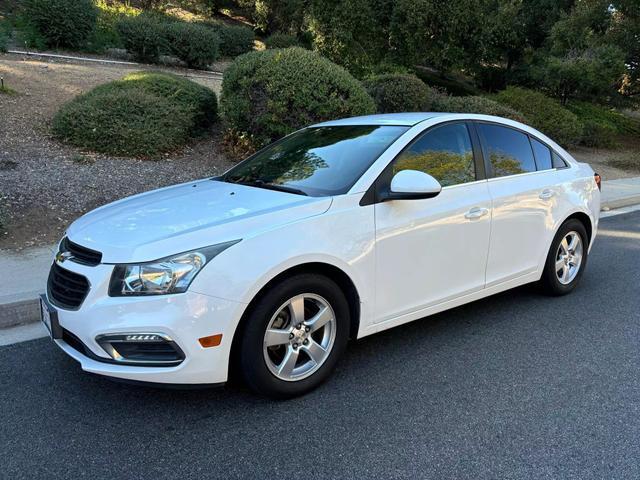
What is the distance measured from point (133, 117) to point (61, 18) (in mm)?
8650

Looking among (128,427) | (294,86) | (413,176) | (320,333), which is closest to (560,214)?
(413,176)

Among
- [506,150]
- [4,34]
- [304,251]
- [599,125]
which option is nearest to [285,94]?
[506,150]

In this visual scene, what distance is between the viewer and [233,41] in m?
22.5

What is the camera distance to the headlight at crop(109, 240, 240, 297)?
9.82ft

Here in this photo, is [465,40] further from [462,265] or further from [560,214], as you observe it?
[462,265]

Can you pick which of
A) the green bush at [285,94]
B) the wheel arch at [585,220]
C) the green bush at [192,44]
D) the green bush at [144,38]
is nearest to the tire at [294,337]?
the wheel arch at [585,220]

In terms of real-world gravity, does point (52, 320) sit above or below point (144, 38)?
below

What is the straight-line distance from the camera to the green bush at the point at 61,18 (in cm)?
1524

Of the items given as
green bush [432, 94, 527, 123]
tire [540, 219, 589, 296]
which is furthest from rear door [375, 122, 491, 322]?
green bush [432, 94, 527, 123]

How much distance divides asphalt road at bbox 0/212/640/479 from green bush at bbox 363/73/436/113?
7897 mm

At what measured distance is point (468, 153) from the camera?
4.42m

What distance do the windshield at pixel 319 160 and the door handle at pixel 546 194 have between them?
58.4 inches

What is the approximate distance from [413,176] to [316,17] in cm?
1556

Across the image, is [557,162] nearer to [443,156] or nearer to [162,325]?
[443,156]
